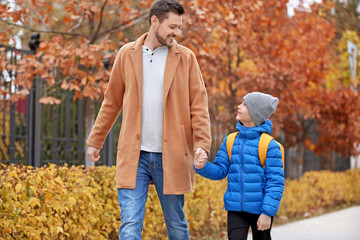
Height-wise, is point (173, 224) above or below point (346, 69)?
below

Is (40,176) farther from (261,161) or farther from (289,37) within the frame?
(289,37)

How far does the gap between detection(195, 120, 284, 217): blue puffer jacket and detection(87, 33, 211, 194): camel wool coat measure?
200mm

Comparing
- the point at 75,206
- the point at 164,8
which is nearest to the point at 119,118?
the point at 75,206

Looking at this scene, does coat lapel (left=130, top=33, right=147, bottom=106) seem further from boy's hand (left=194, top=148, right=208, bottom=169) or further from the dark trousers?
the dark trousers

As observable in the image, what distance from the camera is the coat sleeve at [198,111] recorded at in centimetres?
415

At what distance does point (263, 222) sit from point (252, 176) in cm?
33

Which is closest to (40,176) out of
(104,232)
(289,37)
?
→ (104,232)

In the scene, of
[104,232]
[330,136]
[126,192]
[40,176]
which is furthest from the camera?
[330,136]

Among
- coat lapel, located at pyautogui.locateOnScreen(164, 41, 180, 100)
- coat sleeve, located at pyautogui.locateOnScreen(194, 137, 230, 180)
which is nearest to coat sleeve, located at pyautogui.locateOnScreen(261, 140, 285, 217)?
coat sleeve, located at pyautogui.locateOnScreen(194, 137, 230, 180)

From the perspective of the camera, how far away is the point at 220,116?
1080cm

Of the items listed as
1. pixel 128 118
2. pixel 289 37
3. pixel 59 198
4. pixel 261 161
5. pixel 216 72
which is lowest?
pixel 59 198

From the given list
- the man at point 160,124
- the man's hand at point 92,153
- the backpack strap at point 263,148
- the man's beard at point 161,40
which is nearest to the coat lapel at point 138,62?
the man at point 160,124

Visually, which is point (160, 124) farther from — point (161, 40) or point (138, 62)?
point (161, 40)

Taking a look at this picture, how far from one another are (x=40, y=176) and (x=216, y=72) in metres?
6.38
